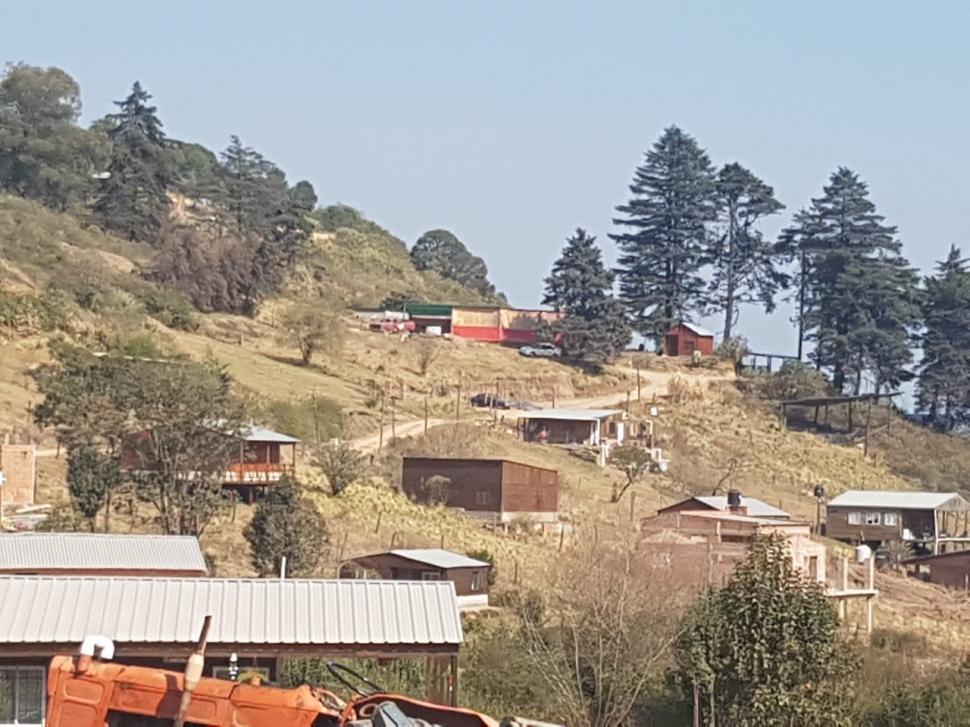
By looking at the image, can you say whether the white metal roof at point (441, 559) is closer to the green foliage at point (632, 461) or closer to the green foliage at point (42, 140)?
the green foliage at point (632, 461)

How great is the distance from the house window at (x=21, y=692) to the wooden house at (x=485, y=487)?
94.2 feet

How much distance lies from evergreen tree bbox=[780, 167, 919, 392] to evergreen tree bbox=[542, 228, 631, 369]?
11047mm

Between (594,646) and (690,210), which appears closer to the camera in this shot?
(594,646)

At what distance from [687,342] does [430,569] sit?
172ft

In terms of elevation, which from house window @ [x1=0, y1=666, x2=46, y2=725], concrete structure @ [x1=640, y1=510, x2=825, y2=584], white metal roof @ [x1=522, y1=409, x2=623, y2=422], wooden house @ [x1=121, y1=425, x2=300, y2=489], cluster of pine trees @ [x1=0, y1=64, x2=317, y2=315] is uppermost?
cluster of pine trees @ [x1=0, y1=64, x2=317, y2=315]

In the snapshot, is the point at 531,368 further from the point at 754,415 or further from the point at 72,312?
the point at 72,312

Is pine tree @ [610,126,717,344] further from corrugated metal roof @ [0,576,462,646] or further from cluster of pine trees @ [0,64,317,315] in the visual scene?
corrugated metal roof @ [0,576,462,646]

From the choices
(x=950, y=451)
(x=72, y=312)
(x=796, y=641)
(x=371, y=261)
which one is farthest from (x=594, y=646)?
(x=371, y=261)

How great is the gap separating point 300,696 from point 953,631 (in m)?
29.8

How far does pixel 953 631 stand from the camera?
1540 inches

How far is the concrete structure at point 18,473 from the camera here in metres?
38.8

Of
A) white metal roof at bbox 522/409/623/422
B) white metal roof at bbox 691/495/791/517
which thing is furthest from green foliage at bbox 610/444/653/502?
white metal roof at bbox 691/495/791/517

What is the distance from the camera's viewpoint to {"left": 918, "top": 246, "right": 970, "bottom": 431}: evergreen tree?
85.1m

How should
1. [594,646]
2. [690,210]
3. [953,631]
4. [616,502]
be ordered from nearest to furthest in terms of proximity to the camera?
[594,646] → [953,631] → [616,502] → [690,210]
